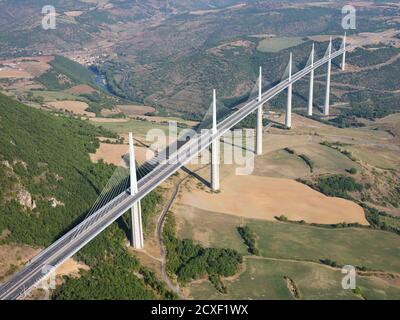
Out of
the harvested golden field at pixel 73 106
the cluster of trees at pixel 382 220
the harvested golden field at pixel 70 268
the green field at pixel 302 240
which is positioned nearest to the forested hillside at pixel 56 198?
the harvested golden field at pixel 70 268

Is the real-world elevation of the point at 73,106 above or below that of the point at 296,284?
above

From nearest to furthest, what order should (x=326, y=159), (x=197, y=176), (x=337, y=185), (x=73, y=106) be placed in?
(x=197, y=176) → (x=337, y=185) → (x=326, y=159) → (x=73, y=106)

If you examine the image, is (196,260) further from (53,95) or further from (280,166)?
(53,95)

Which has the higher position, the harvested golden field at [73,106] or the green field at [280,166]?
the harvested golden field at [73,106]

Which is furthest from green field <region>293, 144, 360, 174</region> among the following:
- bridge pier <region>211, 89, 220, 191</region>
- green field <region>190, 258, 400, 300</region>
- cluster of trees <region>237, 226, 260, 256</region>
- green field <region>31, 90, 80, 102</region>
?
green field <region>31, 90, 80, 102</region>

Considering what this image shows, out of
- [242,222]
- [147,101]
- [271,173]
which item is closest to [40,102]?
[147,101]

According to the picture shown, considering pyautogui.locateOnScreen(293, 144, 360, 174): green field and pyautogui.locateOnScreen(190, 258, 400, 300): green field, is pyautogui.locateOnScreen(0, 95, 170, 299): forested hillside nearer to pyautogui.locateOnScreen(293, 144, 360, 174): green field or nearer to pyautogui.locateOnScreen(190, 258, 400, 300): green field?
pyautogui.locateOnScreen(190, 258, 400, 300): green field

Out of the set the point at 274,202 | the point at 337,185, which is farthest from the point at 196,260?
the point at 337,185

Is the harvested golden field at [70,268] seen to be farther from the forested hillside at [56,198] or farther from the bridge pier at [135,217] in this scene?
the bridge pier at [135,217]
